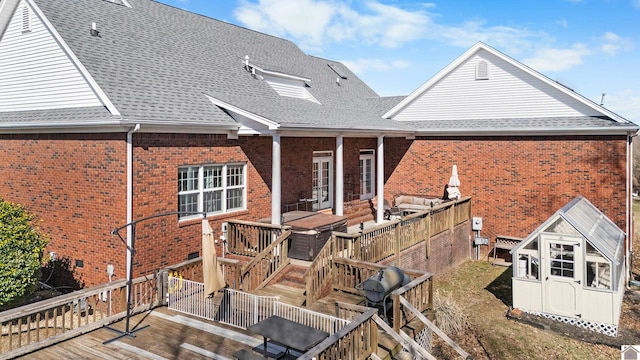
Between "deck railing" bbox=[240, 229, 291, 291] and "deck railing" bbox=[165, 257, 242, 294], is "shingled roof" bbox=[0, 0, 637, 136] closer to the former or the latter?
"deck railing" bbox=[240, 229, 291, 291]

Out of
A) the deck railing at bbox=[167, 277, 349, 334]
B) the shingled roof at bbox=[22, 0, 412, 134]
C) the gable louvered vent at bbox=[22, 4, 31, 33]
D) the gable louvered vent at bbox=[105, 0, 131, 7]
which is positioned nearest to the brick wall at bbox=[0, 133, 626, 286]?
the shingled roof at bbox=[22, 0, 412, 134]

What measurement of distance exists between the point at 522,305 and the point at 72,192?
38.7ft

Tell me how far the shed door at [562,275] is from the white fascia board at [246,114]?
7.49 m

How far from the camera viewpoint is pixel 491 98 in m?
18.2

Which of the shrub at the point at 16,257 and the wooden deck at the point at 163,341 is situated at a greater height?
the shrub at the point at 16,257

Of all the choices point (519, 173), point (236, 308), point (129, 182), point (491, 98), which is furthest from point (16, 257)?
point (491, 98)

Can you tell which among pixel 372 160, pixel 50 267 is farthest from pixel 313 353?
pixel 372 160

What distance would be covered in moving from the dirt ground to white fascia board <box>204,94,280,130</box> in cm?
642

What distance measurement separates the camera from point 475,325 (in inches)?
455

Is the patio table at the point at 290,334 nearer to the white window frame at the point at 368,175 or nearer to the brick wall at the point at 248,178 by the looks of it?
the brick wall at the point at 248,178

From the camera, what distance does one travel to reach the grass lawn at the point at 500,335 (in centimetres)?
1014

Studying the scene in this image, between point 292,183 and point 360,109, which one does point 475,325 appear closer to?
point 292,183

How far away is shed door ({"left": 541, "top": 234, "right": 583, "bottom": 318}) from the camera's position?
11508mm

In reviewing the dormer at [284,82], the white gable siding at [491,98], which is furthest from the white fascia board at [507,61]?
the dormer at [284,82]
